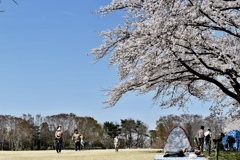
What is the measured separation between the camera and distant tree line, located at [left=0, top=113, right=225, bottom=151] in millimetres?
58072

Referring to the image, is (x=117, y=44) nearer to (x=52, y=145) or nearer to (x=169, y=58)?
(x=169, y=58)

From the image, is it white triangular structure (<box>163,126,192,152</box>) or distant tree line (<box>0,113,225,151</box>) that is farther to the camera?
distant tree line (<box>0,113,225,151</box>)

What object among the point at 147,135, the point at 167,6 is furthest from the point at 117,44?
the point at 147,135

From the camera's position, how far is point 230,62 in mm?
11688

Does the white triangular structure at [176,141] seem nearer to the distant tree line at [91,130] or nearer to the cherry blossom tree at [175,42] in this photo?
the cherry blossom tree at [175,42]

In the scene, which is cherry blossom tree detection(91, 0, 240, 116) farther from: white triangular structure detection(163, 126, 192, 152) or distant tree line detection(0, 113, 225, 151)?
distant tree line detection(0, 113, 225, 151)

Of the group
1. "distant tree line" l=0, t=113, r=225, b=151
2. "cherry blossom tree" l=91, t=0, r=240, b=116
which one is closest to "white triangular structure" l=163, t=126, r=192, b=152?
"cherry blossom tree" l=91, t=0, r=240, b=116

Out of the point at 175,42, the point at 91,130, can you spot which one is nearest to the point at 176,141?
the point at 175,42

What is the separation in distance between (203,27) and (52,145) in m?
50.8

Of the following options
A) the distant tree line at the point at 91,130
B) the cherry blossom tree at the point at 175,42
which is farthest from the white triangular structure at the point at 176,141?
the distant tree line at the point at 91,130

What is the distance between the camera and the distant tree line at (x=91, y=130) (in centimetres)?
5807

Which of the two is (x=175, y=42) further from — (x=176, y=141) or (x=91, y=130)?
(x=91, y=130)

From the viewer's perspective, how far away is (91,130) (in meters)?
67.6

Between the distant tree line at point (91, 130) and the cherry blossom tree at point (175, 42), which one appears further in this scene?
the distant tree line at point (91, 130)
